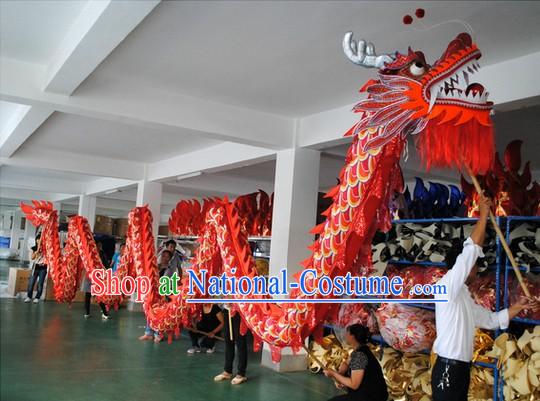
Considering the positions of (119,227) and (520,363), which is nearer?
(520,363)

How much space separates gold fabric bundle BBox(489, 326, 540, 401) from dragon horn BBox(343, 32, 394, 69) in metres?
2.30

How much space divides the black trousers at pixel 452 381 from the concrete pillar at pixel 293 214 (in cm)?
270

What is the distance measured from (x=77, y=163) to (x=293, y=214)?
4804 millimetres

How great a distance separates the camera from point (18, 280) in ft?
32.6

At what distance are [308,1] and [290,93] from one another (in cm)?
167

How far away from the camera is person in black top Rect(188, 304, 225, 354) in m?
6.17

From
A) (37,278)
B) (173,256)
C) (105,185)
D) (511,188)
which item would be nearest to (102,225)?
(105,185)

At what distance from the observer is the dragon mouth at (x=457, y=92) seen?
2.02 meters

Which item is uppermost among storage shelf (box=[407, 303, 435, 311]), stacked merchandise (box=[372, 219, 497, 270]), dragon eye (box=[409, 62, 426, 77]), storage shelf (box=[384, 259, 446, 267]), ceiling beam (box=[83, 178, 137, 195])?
ceiling beam (box=[83, 178, 137, 195])

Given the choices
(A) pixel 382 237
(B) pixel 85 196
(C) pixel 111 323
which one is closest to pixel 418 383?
(A) pixel 382 237

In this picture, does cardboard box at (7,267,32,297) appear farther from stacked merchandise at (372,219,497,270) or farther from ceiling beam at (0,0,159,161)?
stacked merchandise at (372,219,497,270)

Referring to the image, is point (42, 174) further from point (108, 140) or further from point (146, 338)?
point (146, 338)

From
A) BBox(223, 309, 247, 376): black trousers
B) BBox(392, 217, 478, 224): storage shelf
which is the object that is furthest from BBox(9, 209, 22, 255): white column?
BBox(392, 217, 478, 224): storage shelf

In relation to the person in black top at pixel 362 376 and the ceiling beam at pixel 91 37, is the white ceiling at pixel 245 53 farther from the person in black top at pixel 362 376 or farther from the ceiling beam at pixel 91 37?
the person in black top at pixel 362 376
